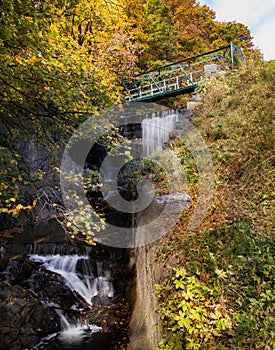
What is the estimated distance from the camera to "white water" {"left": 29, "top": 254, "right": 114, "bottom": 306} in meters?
6.70

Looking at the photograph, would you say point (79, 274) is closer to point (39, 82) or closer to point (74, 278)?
point (74, 278)

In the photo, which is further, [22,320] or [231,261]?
[22,320]

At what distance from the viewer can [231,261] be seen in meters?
3.35

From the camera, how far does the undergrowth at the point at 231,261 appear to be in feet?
9.34

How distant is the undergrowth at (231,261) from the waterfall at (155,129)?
5.89 meters

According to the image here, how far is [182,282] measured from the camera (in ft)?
10.9

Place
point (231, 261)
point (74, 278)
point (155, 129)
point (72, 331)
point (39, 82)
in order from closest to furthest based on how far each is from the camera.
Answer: point (231, 261)
point (39, 82)
point (72, 331)
point (74, 278)
point (155, 129)

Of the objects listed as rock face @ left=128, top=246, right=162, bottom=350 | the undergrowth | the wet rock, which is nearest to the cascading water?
rock face @ left=128, top=246, right=162, bottom=350

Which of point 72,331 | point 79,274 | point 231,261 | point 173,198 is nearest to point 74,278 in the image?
point 79,274

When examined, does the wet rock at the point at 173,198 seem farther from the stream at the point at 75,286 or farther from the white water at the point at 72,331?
the white water at the point at 72,331

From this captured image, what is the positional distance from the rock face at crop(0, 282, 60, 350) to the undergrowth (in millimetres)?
3523

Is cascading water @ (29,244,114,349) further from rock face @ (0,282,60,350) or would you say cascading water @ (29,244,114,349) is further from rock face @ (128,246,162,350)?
rock face @ (128,246,162,350)

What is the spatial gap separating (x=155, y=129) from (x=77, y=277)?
25.0ft

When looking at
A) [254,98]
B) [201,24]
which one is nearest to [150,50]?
[201,24]
